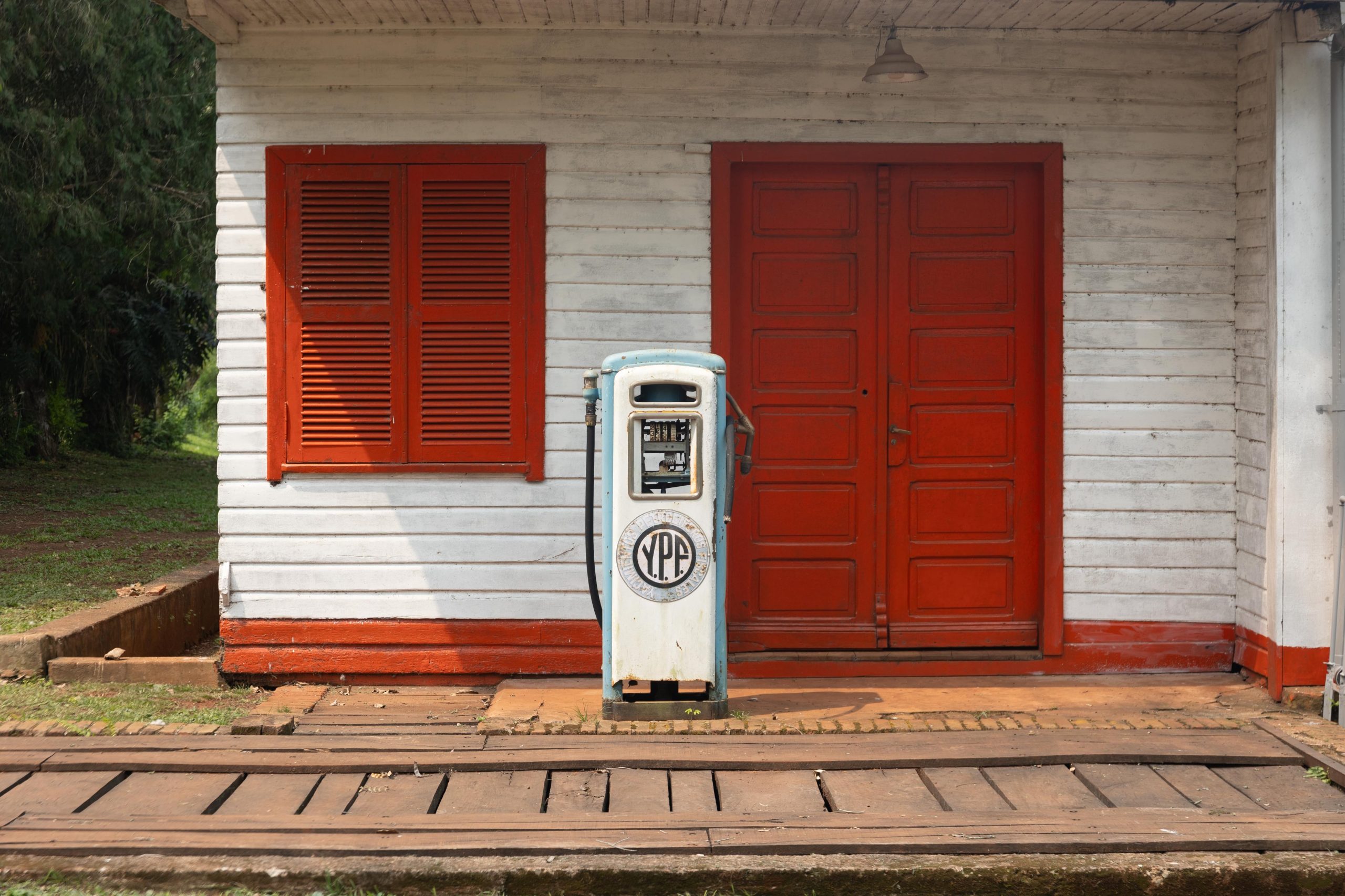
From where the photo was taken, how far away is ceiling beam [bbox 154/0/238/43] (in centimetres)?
561

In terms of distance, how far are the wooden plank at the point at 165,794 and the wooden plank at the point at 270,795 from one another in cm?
5

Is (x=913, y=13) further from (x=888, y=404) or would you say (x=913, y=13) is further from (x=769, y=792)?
(x=769, y=792)

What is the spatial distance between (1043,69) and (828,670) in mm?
3187

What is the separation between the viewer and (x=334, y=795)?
452 cm

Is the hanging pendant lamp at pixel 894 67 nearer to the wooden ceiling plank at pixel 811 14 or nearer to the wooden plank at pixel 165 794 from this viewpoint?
the wooden ceiling plank at pixel 811 14

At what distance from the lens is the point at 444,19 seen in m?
6.08

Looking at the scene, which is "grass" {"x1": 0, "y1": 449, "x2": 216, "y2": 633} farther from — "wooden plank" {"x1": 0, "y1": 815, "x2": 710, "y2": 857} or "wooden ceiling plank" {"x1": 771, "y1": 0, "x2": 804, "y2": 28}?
"wooden ceiling plank" {"x1": 771, "y1": 0, "x2": 804, "y2": 28}

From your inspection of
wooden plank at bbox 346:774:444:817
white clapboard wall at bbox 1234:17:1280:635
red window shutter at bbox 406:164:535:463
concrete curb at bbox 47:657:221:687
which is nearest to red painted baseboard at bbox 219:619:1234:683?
concrete curb at bbox 47:657:221:687

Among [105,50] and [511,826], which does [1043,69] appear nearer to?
[511,826]

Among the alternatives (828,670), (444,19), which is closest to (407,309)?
(444,19)

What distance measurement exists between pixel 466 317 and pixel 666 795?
2.76m

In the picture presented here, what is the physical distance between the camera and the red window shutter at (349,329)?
6223mm

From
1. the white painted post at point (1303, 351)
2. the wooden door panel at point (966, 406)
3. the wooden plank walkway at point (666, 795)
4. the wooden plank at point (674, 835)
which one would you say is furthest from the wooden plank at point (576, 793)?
the white painted post at point (1303, 351)

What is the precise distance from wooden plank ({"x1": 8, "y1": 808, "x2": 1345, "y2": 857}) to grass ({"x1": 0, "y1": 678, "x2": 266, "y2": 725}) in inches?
51.3
